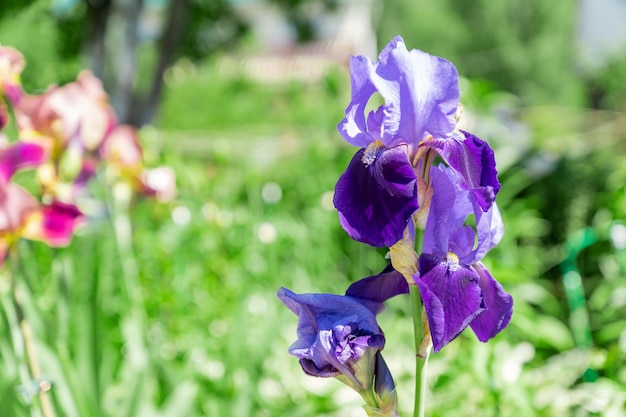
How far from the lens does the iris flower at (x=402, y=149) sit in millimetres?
492

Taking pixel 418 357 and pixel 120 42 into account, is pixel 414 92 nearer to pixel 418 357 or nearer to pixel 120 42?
pixel 418 357

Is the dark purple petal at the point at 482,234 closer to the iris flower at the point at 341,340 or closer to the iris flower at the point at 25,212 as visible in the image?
the iris flower at the point at 341,340

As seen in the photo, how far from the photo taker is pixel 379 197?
1.62 feet

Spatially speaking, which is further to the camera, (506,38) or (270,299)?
(506,38)

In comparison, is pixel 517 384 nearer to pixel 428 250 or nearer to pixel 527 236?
pixel 428 250

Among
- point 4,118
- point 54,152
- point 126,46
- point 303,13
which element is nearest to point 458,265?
point 4,118

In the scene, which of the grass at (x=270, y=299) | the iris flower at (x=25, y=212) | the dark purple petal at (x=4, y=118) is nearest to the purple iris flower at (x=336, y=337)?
the grass at (x=270, y=299)

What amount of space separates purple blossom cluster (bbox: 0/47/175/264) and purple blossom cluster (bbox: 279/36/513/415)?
0.64 metres

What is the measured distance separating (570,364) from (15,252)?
3.65ft

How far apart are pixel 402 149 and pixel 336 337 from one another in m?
0.15

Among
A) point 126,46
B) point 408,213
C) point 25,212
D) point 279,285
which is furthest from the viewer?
point 126,46

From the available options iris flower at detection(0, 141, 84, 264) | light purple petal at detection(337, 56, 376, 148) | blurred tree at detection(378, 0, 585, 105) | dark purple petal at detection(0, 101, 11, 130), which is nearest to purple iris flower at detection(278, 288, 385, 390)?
light purple petal at detection(337, 56, 376, 148)

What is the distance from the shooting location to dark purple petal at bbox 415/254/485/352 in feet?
1.62

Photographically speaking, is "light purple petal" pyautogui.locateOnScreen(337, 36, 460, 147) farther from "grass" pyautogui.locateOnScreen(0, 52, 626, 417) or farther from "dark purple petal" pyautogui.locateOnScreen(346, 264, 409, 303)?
"grass" pyautogui.locateOnScreen(0, 52, 626, 417)
